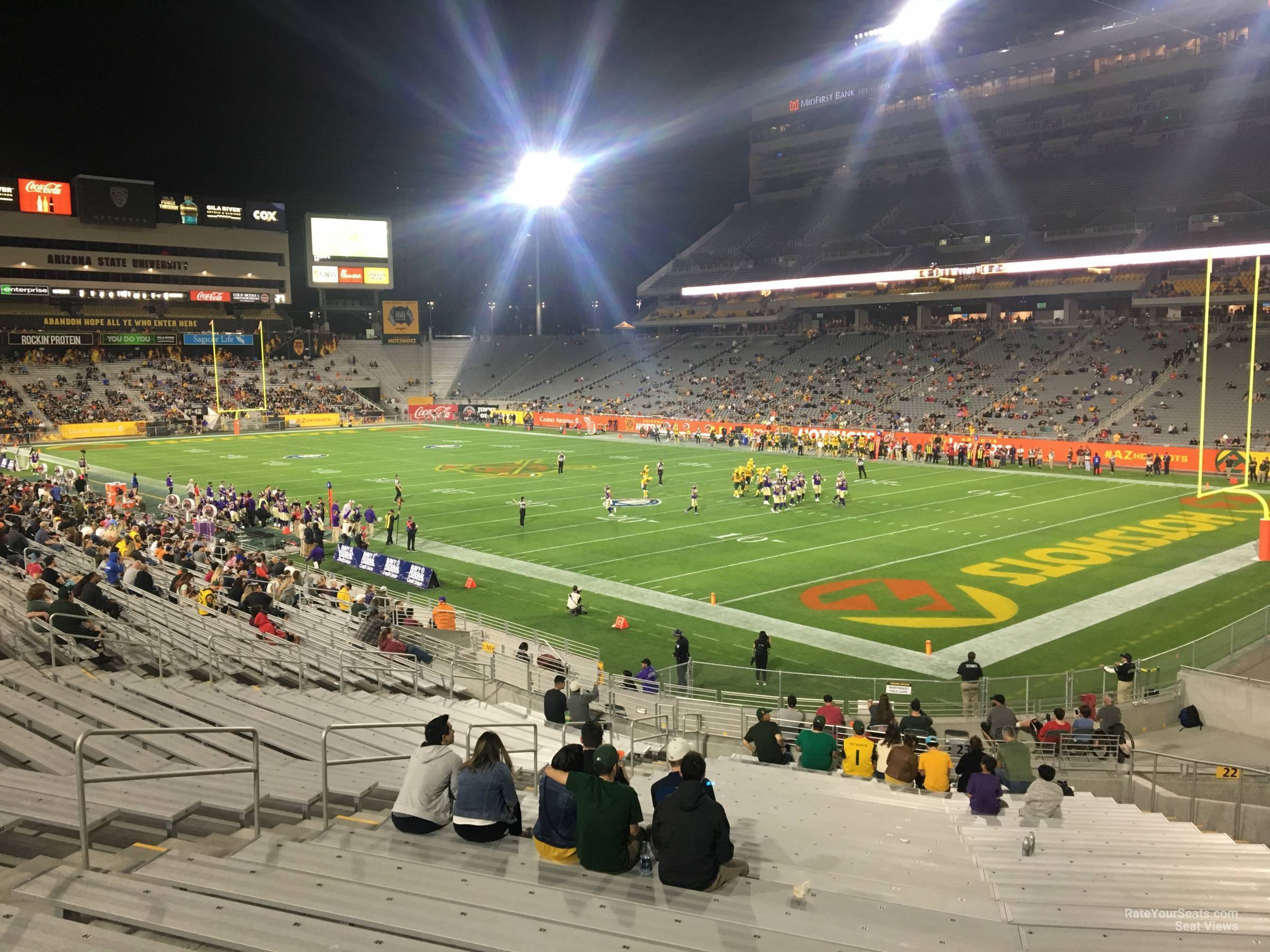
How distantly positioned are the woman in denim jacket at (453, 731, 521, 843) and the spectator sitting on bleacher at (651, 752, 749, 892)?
0.94m

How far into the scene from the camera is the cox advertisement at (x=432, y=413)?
73.4 meters

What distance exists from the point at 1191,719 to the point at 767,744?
7.69m

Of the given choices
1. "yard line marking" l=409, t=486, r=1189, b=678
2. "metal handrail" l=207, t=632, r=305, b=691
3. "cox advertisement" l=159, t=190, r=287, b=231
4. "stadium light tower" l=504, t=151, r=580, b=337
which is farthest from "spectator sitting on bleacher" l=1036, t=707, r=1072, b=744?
"cox advertisement" l=159, t=190, r=287, b=231

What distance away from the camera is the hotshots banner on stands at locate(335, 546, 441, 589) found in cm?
2164

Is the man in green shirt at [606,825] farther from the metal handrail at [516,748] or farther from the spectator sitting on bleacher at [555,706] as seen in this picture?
the spectator sitting on bleacher at [555,706]

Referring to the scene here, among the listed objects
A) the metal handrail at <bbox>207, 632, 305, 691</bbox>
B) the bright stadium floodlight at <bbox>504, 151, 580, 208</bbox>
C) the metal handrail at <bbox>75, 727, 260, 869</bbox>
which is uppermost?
the bright stadium floodlight at <bbox>504, 151, 580, 208</bbox>

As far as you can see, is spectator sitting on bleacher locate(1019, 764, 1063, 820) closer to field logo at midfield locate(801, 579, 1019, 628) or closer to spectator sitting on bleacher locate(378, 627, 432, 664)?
spectator sitting on bleacher locate(378, 627, 432, 664)

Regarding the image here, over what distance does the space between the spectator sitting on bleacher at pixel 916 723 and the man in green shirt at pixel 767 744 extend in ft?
5.46

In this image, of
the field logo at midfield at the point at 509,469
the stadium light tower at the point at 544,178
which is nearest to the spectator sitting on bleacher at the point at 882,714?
the field logo at midfield at the point at 509,469

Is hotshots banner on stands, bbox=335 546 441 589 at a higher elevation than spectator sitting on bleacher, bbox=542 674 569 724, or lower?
lower

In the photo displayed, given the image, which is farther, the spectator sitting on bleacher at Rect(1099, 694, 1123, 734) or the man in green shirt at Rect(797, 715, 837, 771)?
the spectator sitting on bleacher at Rect(1099, 694, 1123, 734)

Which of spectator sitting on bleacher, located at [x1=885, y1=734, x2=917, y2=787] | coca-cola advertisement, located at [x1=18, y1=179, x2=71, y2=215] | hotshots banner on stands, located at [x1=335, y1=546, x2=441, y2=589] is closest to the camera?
spectator sitting on bleacher, located at [x1=885, y1=734, x2=917, y2=787]

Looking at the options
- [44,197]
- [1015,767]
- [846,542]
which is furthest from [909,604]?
[44,197]

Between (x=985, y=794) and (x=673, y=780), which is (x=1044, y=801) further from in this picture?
(x=673, y=780)
